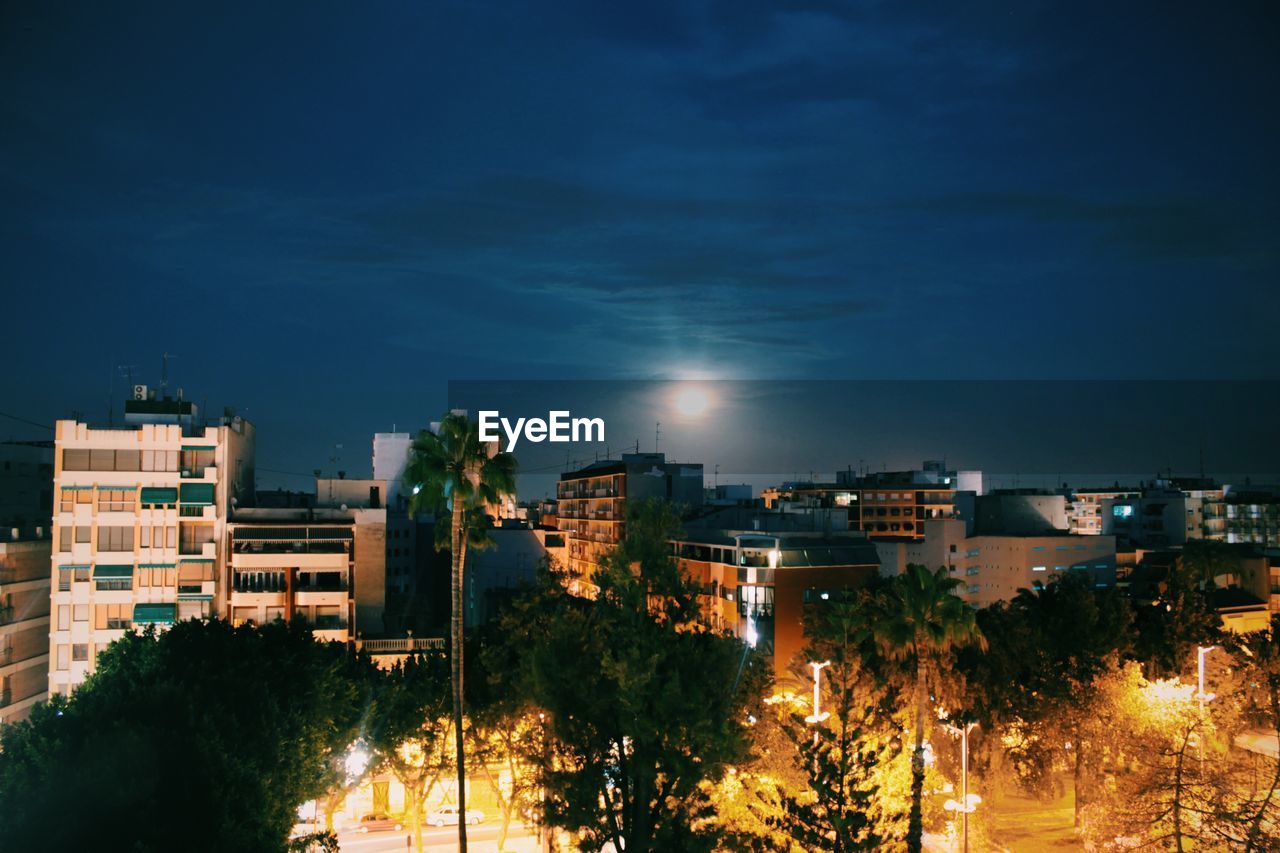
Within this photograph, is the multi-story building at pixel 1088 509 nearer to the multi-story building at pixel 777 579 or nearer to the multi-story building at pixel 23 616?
the multi-story building at pixel 777 579

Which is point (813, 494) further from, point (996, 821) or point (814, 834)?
point (814, 834)

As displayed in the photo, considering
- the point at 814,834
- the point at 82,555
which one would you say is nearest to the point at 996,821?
the point at 814,834

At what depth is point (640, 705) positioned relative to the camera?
21.8 m

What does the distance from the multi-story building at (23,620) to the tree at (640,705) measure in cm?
3906

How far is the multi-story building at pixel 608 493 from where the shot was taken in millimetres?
87375

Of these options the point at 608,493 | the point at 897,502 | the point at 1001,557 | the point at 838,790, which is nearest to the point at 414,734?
the point at 838,790

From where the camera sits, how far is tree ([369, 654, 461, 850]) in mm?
33031

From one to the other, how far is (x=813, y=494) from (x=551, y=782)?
11880 centimetres

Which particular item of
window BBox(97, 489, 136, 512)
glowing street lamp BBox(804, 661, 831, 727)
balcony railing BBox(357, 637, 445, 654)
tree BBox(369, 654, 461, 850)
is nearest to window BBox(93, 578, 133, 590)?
window BBox(97, 489, 136, 512)

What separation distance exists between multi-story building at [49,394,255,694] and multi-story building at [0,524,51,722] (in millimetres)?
2105

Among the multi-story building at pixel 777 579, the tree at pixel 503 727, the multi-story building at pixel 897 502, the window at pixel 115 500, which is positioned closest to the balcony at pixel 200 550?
the window at pixel 115 500

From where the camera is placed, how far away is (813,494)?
456 ft

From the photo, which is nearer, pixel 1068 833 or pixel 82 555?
pixel 1068 833

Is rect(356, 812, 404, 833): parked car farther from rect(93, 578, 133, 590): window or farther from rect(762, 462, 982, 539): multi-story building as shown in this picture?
rect(762, 462, 982, 539): multi-story building
